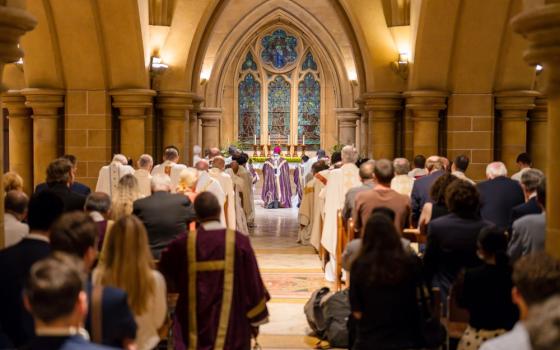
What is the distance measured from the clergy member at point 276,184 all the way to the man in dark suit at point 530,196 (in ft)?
44.1

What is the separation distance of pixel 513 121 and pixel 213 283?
356 inches

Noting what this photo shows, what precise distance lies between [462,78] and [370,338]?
918 centimetres

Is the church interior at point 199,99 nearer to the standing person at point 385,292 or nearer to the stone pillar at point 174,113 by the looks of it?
the stone pillar at point 174,113

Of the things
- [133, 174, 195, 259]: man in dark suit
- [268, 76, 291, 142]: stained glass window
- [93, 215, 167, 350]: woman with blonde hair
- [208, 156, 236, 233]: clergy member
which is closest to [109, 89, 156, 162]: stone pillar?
[208, 156, 236, 233]: clergy member

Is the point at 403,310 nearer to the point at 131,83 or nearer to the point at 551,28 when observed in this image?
the point at 551,28

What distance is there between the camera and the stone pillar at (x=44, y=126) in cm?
1284

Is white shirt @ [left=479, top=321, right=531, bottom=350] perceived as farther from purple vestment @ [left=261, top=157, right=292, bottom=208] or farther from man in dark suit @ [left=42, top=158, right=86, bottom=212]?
A: purple vestment @ [left=261, top=157, right=292, bottom=208]

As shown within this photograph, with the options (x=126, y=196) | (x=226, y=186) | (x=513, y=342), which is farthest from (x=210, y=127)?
(x=513, y=342)

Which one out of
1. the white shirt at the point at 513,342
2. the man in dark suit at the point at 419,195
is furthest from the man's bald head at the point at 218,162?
the white shirt at the point at 513,342

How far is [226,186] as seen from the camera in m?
11.7

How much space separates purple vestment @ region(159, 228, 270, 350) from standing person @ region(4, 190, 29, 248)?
1.18 metres

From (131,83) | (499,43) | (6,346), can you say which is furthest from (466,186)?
(131,83)

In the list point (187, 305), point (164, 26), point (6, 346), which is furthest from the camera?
point (164, 26)

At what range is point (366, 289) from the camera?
4582 mm
